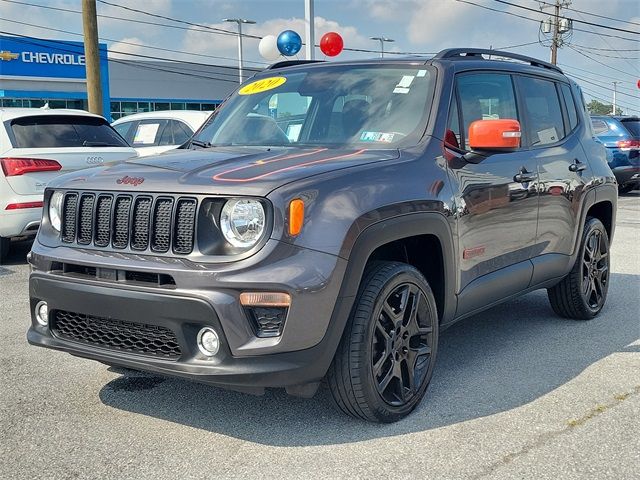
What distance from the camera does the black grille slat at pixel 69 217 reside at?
11.6 ft

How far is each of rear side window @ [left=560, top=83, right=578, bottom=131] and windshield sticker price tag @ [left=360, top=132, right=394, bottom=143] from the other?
209cm

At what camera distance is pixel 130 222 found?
3.29 meters

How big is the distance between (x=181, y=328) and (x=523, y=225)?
2.43 m

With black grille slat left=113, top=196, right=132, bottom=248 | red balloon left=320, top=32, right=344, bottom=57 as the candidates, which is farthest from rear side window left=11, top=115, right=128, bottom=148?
red balloon left=320, top=32, right=344, bottom=57

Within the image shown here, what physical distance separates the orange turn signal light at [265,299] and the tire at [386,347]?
455mm

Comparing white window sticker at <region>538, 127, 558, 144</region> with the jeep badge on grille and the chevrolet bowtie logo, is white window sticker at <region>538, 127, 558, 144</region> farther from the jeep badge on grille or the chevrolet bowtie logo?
the chevrolet bowtie logo

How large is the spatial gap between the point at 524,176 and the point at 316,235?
6.58 ft

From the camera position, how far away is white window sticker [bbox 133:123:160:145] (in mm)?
10109

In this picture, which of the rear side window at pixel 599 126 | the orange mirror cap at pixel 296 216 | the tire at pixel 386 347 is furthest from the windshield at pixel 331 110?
the rear side window at pixel 599 126

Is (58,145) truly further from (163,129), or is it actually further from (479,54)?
(479,54)

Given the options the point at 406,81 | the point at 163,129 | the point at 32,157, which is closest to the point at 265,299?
the point at 406,81

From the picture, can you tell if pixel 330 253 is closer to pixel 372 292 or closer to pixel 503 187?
pixel 372 292

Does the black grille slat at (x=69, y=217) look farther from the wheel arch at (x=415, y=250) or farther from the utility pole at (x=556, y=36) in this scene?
the utility pole at (x=556, y=36)

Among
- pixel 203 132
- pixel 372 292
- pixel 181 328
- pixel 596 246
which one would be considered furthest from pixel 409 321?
pixel 596 246
